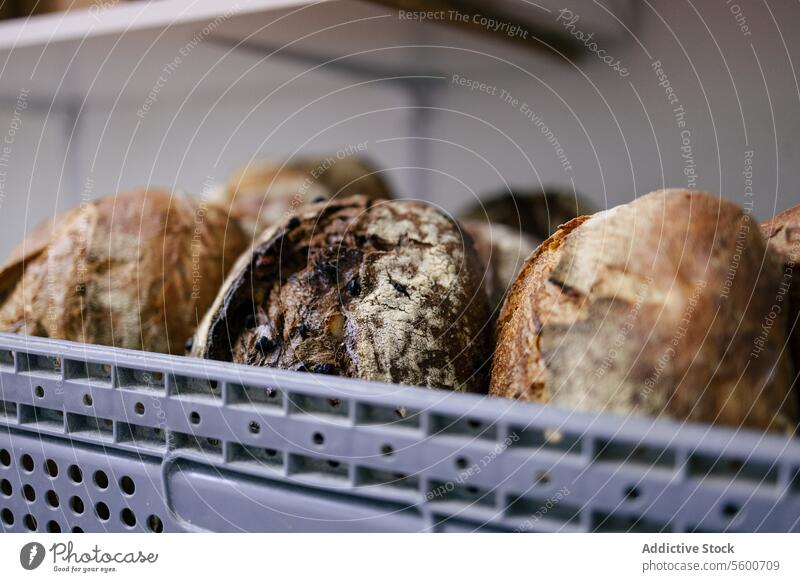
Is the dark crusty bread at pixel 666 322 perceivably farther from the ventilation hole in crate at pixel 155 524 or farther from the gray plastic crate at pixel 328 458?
the ventilation hole in crate at pixel 155 524

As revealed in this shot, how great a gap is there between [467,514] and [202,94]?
163cm

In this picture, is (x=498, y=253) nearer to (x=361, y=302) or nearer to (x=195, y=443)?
(x=361, y=302)

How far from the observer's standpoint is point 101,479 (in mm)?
624

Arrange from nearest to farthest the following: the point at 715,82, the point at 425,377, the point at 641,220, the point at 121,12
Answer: the point at 641,220 → the point at 425,377 → the point at 121,12 → the point at 715,82

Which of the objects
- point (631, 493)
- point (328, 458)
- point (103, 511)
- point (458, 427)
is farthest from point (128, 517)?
point (631, 493)

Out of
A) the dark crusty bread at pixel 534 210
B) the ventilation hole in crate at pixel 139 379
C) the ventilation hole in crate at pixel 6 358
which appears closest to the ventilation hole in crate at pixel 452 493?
the ventilation hole in crate at pixel 139 379

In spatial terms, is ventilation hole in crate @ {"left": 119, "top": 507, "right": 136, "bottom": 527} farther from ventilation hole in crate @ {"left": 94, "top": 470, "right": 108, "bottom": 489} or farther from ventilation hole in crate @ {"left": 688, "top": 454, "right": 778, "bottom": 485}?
ventilation hole in crate @ {"left": 688, "top": 454, "right": 778, "bottom": 485}

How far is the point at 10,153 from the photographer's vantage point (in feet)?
5.96

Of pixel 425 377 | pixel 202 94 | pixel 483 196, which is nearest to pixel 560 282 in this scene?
pixel 425 377

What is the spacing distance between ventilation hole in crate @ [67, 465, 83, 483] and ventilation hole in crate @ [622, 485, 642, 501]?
0.49 metres

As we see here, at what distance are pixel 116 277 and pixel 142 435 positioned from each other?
412 millimetres

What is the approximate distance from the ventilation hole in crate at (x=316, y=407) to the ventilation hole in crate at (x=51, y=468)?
297 mm

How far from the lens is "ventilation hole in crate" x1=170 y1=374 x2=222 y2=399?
1.80 ft
